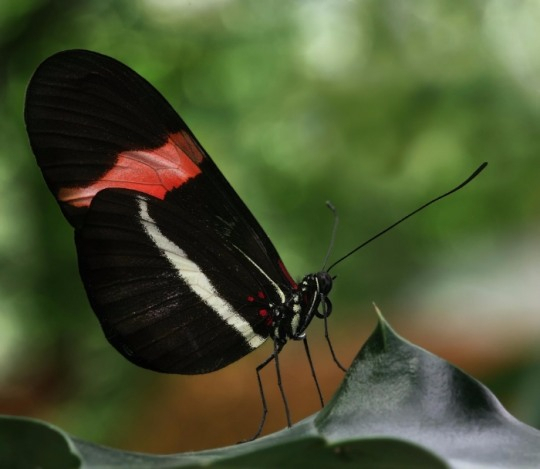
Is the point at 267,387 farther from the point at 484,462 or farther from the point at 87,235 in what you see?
the point at 484,462

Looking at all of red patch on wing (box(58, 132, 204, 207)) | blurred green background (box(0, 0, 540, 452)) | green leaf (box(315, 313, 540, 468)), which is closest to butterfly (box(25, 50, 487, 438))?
red patch on wing (box(58, 132, 204, 207))

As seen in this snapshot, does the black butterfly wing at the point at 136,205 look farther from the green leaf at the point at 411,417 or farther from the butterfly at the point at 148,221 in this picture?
the green leaf at the point at 411,417

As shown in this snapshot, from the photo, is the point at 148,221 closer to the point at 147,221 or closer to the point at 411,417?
the point at 147,221

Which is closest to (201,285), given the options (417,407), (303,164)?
(417,407)

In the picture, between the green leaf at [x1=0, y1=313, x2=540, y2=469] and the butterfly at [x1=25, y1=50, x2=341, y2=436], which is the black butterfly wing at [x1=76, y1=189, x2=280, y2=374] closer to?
the butterfly at [x1=25, y1=50, x2=341, y2=436]

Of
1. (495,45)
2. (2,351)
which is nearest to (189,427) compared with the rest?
(2,351)

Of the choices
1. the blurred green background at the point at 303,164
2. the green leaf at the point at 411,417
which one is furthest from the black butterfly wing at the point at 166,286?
the blurred green background at the point at 303,164
